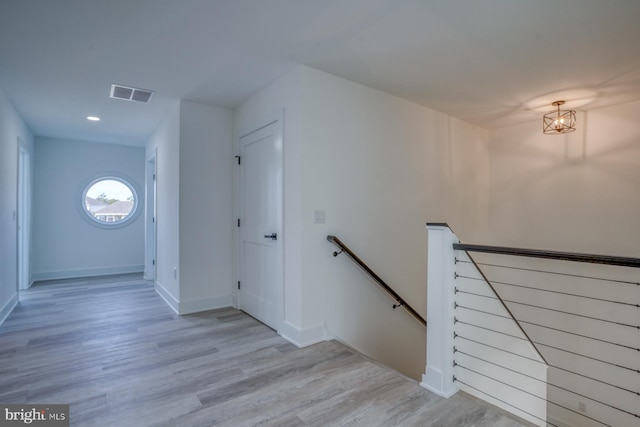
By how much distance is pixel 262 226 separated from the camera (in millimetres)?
3463

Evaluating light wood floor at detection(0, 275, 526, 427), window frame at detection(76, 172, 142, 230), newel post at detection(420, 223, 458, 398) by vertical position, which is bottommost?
light wood floor at detection(0, 275, 526, 427)

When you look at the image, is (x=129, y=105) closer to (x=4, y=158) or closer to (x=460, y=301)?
(x=4, y=158)

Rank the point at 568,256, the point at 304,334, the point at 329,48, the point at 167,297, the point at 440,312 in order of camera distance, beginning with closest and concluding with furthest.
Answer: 1. the point at 568,256
2. the point at 440,312
3. the point at 329,48
4. the point at 304,334
5. the point at 167,297

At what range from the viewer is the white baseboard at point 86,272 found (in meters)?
5.63

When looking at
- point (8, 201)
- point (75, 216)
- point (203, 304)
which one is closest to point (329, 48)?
point (203, 304)

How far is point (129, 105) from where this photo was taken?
152 inches

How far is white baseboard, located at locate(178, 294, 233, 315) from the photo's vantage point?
3.71m

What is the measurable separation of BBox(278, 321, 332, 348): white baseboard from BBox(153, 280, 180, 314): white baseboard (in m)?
1.52

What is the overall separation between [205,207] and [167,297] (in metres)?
1.39

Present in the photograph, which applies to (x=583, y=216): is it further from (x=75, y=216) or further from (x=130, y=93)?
(x=75, y=216)

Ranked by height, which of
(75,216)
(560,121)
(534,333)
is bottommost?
(534,333)

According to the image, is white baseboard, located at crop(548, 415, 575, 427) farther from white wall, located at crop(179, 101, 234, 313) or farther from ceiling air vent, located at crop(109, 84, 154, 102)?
ceiling air vent, located at crop(109, 84, 154, 102)

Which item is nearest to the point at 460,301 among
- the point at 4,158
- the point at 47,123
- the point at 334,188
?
the point at 334,188

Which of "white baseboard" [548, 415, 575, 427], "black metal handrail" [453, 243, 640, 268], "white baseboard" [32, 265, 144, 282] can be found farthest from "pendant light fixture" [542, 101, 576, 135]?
"white baseboard" [32, 265, 144, 282]
